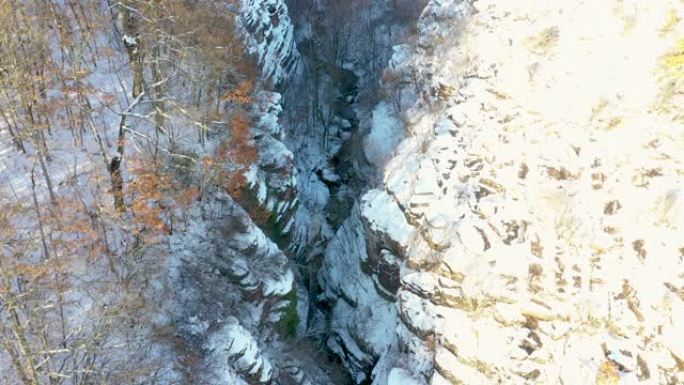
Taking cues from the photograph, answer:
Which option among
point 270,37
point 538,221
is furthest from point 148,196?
point 270,37

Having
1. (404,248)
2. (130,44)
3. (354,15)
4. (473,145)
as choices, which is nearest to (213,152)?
(130,44)

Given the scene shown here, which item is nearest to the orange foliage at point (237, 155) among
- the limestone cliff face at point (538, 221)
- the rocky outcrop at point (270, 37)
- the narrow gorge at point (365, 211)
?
the narrow gorge at point (365, 211)

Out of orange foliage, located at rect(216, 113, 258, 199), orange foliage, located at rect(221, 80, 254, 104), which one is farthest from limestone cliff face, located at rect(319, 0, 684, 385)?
orange foliage, located at rect(221, 80, 254, 104)

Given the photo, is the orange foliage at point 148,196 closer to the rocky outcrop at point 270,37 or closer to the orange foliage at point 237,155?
the orange foliage at point 237,155

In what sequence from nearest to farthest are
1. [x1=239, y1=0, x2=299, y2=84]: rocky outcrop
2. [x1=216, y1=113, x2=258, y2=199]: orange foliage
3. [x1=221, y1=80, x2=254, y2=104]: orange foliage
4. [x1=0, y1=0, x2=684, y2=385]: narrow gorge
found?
→ 1. [x1=0, y1=0, x2=684, y2=385]: narrow gorge
2. [x1=216, y1=113, x2=258, y2=199]: orange foliage
3. [x1=221, y1=80, x2=254, y2=104]: orange foliage
4. [x1=239, y1=0, x2=299, y2=84]: rocky outcrop

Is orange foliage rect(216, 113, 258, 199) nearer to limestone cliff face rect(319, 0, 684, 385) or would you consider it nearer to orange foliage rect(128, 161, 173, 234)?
orange foliage rect(128, 161, 173, 234)

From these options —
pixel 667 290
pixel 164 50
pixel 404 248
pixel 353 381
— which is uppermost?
pixel 164 50

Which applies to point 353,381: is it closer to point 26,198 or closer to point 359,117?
point 26,198

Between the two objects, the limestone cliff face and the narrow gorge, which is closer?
the narrow gorge

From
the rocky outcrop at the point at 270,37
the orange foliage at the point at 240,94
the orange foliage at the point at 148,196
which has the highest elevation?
the rocky outcrop at the point at 270,37
